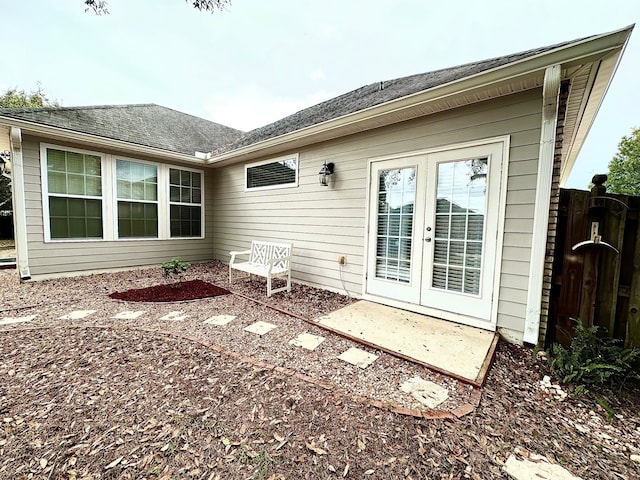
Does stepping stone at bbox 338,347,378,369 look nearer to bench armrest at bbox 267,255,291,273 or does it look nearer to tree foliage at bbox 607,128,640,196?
bench armrest at bbox 267,255,291,273

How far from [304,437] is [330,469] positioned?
24 cm

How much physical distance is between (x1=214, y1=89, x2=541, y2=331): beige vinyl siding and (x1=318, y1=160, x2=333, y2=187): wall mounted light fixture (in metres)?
0.10

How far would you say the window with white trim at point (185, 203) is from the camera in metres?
6.45

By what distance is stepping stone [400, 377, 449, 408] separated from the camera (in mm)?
1872

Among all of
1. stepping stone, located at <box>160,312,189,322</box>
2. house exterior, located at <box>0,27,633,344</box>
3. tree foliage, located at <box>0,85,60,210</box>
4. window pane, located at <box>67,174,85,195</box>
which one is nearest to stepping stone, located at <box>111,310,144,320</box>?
stepping stone, located at <box>160,312,189,322</box>

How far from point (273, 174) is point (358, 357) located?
422cm

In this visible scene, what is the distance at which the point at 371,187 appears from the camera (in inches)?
159

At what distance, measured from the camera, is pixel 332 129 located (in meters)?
4.11

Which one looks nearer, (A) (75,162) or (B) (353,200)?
(B) (353,200)

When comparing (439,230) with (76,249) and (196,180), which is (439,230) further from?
(76,249)

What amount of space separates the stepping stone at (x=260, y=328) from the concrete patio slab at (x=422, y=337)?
0.60m

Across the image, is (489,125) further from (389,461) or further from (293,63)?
(293,63)

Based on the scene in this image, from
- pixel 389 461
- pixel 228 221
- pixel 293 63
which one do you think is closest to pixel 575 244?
pixel 389 461

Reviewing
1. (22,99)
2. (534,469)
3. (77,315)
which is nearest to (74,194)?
(77,315)
